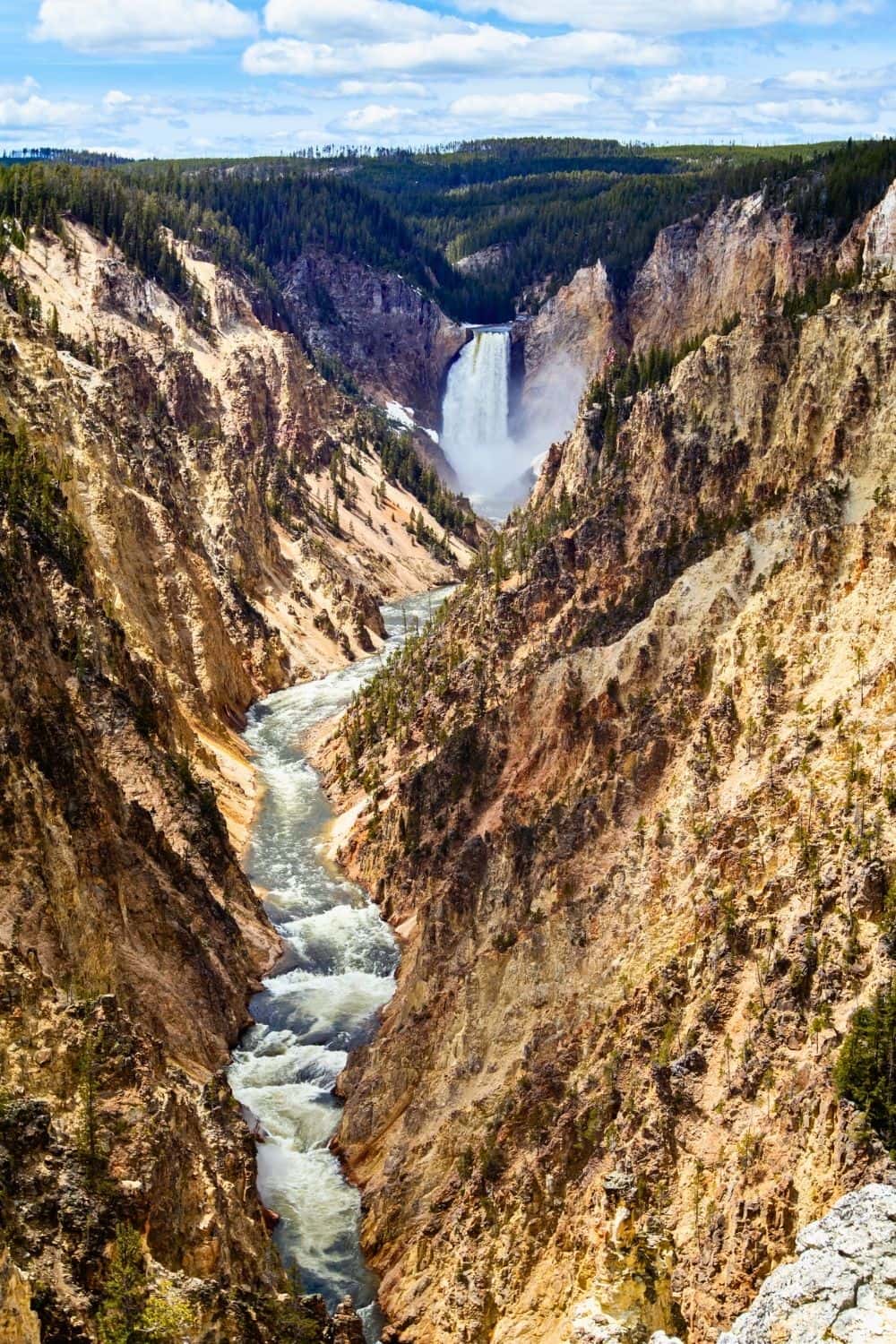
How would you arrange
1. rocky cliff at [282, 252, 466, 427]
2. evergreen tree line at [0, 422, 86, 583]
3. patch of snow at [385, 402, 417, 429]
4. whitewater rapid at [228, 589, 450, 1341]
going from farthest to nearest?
rocky cliff at [282, 252, 466, 427] < patch of snow at [385, 402, 417, 429] < evergreen tree line at [0, 422, 86, 583] < whitewater rapid at [228, 589, 450, 1341]

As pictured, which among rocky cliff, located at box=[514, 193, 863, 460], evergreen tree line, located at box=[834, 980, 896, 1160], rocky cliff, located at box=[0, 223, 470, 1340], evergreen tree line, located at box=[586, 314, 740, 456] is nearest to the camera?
evergreen tree line, located at box=[834, 980, 896, 1160]

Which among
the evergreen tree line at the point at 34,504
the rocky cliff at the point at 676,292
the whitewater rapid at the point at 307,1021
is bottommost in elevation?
the whitewater rapid at the point at 307,1021

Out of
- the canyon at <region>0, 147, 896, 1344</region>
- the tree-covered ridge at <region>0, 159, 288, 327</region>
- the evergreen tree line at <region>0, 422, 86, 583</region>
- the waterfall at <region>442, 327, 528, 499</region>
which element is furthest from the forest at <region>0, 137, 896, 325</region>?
the evergreen tree line at <region>0, 422, 86, 583</region>

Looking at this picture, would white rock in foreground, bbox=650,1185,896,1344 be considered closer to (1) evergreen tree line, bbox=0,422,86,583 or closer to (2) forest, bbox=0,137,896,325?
(1) evergreen tree line, bbox=0,422,86,583

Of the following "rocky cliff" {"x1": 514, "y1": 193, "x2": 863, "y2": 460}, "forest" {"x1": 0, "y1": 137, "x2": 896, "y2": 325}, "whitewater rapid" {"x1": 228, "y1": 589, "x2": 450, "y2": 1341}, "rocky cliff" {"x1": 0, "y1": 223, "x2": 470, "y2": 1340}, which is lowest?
"whitewater rapid" {"x1": 228, "y1": 589, "x2": 450, "y2": 1341}

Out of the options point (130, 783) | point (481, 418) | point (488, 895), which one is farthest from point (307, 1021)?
point (481, 418)

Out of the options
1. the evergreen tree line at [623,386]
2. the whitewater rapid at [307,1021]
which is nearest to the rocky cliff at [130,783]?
the whitewater rapid at [307,1021]

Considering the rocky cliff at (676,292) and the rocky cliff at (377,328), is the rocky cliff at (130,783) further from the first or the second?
the rocky cliff at (377,328)
